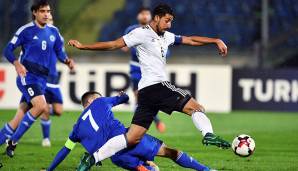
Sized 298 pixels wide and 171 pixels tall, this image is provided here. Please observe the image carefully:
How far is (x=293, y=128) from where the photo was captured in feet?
47.8

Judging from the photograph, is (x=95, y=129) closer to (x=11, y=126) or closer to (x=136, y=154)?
(x=136, y=154)

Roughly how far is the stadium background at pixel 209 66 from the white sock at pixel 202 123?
3.72 metres

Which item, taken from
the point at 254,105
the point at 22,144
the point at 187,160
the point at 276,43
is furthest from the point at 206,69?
the point at 187,160

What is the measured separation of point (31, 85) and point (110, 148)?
3.18m

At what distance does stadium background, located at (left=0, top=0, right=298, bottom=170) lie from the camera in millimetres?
14953

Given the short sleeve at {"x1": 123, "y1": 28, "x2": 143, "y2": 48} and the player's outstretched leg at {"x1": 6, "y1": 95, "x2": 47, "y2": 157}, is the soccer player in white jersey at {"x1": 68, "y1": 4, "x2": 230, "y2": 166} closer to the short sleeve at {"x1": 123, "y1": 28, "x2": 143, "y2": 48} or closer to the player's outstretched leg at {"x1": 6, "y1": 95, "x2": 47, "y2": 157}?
the short sleeve at {"x1": 123, "y1": 28, "x2": 143, "y2": 48}

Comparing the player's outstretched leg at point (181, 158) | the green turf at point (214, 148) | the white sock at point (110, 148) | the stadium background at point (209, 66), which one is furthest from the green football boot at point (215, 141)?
the stadium background at point (209, 66)

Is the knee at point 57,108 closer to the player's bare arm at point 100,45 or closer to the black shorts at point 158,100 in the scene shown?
the black shorts at point 158,100

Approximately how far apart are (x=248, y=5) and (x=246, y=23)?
0.65 meters

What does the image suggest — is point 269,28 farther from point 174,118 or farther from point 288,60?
point 174,118

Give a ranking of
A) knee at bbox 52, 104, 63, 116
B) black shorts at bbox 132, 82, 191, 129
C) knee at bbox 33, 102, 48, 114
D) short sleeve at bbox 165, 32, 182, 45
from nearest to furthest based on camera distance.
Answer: black shorts at bbox 132, 82, 191, 129 → short sleeve at bbox 165, 32, 182, 45 → knee at bbox 33, 102, 48, 114 → knee at bbox 52, 104, 63, 116

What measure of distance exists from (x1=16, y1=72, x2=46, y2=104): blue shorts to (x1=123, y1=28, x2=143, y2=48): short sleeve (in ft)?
9.34

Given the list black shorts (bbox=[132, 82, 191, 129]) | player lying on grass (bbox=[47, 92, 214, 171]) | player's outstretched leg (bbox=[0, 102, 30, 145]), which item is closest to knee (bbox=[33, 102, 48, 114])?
player's outstretched leg (bbox=[0, 102, 30, 145])

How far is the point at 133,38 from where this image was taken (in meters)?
7.71
